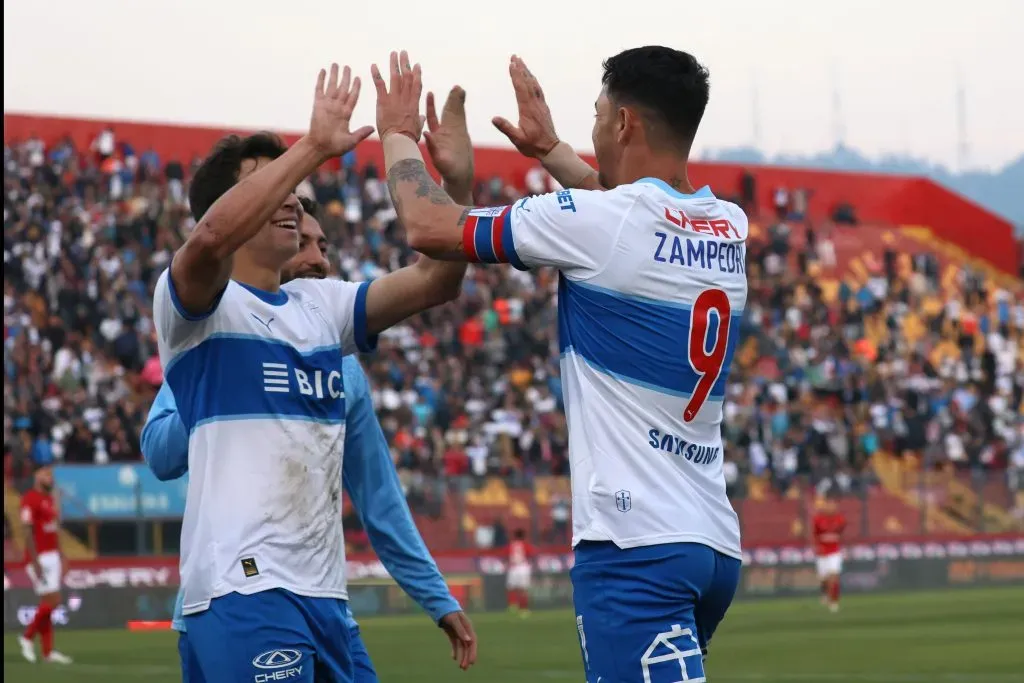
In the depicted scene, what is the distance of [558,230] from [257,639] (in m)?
1.46

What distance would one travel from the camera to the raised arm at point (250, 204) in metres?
4.71

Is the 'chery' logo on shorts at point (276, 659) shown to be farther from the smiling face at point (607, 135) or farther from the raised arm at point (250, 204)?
the smiling face at point (607, 135)

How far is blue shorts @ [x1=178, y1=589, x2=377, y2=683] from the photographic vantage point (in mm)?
4805

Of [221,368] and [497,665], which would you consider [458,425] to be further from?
[221,368]

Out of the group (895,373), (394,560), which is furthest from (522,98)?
(895,373)

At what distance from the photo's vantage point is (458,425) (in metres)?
29.6

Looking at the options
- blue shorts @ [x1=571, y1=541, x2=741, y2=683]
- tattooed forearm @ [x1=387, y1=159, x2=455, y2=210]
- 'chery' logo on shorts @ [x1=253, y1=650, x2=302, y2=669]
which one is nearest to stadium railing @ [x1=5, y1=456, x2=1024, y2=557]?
'chery' logo on shorts @ [x1=253, y1=650, x2=302, y2=669]

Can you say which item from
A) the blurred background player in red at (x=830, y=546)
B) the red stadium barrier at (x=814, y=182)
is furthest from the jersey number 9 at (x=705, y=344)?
the red stadium barrier at (x=814, y=182)

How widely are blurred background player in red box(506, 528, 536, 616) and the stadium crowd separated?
1452mm

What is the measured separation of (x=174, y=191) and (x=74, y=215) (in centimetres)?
284

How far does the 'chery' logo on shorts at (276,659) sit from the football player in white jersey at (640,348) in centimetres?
87

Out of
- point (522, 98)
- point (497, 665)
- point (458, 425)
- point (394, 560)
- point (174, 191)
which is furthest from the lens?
point (174, 191)

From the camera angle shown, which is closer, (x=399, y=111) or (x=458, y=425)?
(x=399, y=111)

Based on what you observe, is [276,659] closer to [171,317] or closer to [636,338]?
[171,317]
